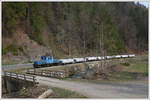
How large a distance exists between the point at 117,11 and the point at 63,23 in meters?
32.6

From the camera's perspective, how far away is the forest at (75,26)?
40.6 meters

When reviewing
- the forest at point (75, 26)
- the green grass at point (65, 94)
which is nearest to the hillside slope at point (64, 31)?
the forest at point (75, 26)

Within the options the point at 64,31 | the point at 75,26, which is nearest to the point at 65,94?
the point at 64,31

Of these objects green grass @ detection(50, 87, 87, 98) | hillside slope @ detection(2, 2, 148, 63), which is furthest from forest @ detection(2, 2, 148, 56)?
green grass @ detection(50, 87, 87, 98)

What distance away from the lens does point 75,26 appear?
5603 cm

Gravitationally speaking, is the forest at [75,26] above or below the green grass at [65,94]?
above

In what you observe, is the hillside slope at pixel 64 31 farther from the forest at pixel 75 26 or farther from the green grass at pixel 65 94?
the green grass at pixel 65 94

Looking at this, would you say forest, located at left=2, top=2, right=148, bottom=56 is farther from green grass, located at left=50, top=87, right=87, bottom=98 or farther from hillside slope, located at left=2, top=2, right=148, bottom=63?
green grass, located at left=50, top=87, right=87, bottom=98

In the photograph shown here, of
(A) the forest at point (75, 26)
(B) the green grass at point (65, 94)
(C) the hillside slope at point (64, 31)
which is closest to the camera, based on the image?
(B) the green grass at point (65, 94)

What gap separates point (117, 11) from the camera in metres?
80.4

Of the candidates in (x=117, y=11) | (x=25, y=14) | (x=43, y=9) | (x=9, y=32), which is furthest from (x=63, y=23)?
(x=117, y=11)

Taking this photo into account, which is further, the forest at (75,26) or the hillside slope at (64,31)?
the forest at (75,26)

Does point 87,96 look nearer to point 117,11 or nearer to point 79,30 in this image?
point 79,30

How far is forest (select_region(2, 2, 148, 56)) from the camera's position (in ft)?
133
